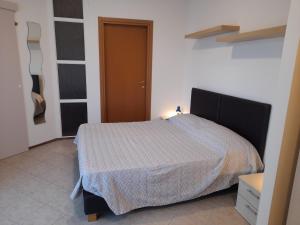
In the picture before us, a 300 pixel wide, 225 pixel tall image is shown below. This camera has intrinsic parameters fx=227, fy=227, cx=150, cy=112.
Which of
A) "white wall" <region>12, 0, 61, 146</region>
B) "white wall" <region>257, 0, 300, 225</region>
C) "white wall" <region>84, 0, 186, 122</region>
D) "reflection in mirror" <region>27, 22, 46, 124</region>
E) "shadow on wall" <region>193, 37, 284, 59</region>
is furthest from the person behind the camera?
"white wall" <region>84, 0, 186, 122</region>

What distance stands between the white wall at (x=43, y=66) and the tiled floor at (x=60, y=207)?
91cm

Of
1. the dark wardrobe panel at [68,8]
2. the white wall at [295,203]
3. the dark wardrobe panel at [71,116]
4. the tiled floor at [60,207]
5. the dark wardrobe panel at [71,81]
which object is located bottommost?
the tiled floor at [60,207]

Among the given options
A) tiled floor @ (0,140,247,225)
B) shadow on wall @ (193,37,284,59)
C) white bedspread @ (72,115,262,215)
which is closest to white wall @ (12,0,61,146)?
tiled floor @ (0,140,247,225)

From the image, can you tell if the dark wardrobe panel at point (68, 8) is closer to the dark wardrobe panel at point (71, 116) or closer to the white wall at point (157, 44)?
the white wall at point (157, 44)

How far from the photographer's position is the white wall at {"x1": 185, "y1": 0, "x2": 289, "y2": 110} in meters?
2.36

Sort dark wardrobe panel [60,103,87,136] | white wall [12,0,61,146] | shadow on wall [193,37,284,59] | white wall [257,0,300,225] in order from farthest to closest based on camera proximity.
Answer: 1. dark wardrobe panel [60,103,87,136]
2. white wall [12,0,61,146]
3. shadow on wall [193,37,284,59]
4. white wall [257,0,300,225]

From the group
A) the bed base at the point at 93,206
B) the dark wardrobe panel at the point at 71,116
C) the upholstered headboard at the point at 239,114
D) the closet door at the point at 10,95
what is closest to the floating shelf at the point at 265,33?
the upholstered headboard at the point at 239,114

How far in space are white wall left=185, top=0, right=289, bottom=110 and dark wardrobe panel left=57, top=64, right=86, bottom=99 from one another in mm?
1956

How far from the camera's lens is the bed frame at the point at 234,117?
2.05 m

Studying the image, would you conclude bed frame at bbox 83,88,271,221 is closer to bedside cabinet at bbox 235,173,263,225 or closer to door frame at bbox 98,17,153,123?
bedside cabinet at bbox 235,173,263,225

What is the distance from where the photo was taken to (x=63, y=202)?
235 centimetres

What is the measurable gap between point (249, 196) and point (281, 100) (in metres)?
1.33

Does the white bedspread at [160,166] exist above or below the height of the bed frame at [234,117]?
below

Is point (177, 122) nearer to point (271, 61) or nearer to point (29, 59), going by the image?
point (271, 61)
